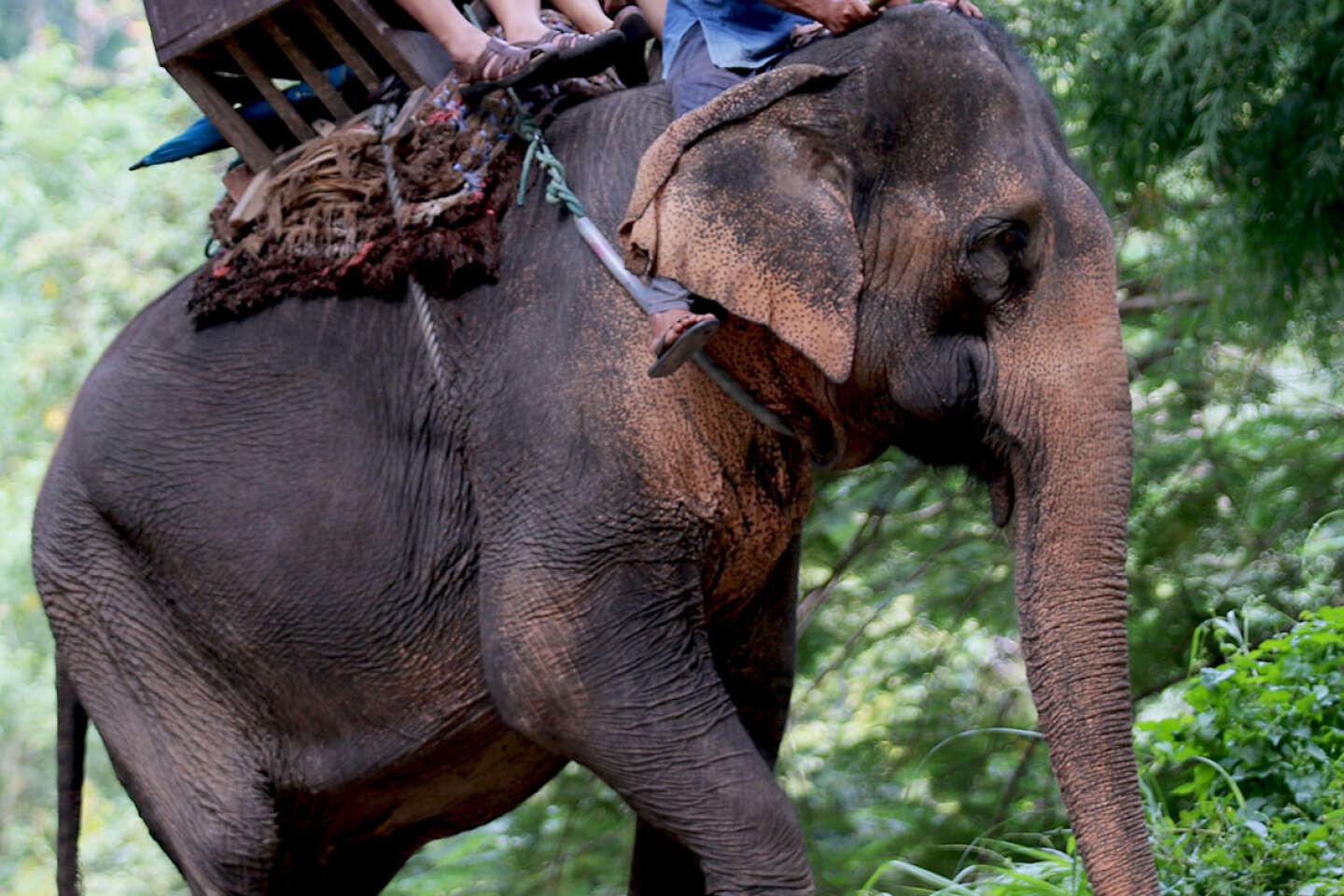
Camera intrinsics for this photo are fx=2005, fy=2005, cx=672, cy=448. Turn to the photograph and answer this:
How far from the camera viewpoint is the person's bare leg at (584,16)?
383cm

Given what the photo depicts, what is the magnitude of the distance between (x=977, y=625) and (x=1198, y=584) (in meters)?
0.70

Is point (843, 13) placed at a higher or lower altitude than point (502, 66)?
lower

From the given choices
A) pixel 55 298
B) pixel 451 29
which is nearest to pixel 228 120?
pixel 451 29

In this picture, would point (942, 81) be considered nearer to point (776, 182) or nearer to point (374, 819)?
point (776, 182)

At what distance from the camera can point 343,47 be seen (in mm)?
3725

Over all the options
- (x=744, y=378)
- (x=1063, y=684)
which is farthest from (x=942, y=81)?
(x=1063, y=684)

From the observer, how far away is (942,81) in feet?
10.3

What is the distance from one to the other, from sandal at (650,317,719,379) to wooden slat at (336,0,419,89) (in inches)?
34.8

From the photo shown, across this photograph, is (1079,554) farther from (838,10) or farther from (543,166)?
(543,166)

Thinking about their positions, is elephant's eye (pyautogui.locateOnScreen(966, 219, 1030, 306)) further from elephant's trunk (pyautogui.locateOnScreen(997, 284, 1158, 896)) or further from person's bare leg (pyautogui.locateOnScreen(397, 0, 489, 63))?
person's bare leg (pyautogui.locateOnScreen(397, 0, 489, 63))

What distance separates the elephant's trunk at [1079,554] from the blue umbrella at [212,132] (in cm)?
154

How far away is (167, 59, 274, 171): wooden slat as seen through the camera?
12.5 ft

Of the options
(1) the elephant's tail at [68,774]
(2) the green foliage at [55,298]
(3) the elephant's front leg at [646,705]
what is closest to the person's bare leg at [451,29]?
(3) the elephant's front leg at [646,705]

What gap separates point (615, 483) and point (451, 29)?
3.00 ft
